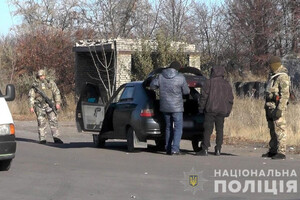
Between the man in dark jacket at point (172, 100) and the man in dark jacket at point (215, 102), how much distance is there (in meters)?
0.46

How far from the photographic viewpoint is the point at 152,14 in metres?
42.4

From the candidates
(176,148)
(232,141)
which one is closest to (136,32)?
(232,141)

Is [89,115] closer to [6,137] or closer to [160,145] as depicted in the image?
[160,145]

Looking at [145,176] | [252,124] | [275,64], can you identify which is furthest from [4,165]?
[252,124]

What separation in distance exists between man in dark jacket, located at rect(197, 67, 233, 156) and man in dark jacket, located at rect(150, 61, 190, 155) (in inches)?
18.0

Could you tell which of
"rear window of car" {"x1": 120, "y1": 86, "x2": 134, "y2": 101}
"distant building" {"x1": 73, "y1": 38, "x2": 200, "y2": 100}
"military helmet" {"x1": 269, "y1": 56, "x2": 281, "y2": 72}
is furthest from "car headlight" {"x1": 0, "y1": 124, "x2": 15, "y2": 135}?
"distant building" {"x1": 73, "y1": 38, "x2": 200, "y2": 100}

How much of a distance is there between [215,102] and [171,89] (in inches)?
37.2

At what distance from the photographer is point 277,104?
523 inches

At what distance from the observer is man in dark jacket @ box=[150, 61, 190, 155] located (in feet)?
46.4

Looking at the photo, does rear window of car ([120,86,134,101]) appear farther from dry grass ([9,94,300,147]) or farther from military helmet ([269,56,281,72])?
dry grass ([9,94,300,147])

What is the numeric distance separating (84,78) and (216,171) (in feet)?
73.0

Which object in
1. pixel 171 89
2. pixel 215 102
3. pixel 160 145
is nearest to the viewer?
pixel 215 102

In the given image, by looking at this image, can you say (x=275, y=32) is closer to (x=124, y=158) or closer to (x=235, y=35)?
(x=235, y=35)

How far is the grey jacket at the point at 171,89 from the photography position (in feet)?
46.4
